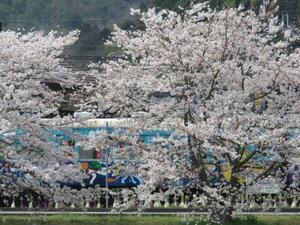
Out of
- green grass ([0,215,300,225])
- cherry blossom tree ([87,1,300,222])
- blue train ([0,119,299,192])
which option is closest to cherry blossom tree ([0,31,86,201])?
blue train ([0,119,299,192])

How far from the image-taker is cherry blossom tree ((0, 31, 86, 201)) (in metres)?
11.8

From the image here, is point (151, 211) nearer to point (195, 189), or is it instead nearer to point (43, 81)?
point (195, 189)

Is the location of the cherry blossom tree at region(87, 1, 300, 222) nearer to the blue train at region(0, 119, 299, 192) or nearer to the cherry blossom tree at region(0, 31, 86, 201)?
the blue train at region(0, 119, 299, 192)

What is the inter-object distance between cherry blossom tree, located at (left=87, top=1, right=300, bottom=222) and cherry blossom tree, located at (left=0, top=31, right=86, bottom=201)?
976 millimetres

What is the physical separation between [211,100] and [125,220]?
135 inches

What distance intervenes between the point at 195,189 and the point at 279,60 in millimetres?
2938

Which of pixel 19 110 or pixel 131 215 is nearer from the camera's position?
pixel 19 110

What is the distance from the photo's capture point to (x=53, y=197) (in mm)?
12641

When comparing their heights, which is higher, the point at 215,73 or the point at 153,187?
the point at 215,73

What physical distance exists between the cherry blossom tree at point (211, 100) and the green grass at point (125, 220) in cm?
67

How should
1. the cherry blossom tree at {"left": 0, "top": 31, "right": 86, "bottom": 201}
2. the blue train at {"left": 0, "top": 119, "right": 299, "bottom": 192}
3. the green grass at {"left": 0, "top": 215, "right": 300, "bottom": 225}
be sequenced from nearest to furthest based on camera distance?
1. the cherry blossom tree at {"left": 0, "top": 31, "right": 86, "bottom": 201}
2. the blue train at {"left": 0, "top": 119, "right": 299, "bottom": 192}
3. the green grass at {"left": 0, "top": 215, "right": 300, "bottom": 225}

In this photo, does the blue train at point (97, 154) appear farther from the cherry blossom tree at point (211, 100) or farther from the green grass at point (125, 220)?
the green grass at point (125, 220)

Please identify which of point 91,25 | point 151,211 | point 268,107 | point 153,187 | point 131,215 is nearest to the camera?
point 153,187

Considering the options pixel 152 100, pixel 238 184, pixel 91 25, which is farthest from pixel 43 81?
pixel 91 25
